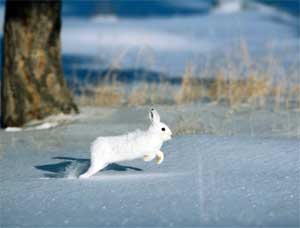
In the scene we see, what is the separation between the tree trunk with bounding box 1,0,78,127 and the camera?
8508mm

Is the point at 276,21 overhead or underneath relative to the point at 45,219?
underneath

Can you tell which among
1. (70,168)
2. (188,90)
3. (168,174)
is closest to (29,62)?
(188,90)

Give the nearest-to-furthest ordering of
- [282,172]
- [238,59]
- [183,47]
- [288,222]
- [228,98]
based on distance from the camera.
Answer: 1. [288,222]
2. [282,172]
3. [228,98]
4. [238,59]
5. [183,47]

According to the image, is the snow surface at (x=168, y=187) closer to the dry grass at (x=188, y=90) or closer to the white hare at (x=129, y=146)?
the white hare at (x=129, y=146)

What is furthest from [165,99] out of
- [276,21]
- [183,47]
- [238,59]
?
[276,21]

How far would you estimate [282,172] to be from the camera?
552 centimetres

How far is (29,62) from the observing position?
337 inches

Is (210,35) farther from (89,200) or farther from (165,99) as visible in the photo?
(89,200)

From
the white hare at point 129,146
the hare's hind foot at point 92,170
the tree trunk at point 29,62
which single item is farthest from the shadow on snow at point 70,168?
the tree trunk at point 29,62

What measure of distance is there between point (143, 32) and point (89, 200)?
47.4ft

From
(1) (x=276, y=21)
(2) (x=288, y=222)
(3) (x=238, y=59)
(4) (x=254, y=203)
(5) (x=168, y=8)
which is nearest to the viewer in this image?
(2) (x=288, y=222)

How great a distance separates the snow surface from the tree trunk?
5.03ft

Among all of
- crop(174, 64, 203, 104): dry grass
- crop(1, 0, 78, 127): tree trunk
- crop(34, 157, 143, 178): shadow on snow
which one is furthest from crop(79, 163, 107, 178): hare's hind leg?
crop(174, 64, 203, 104): dry grass

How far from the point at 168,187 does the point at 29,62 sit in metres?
3.75
